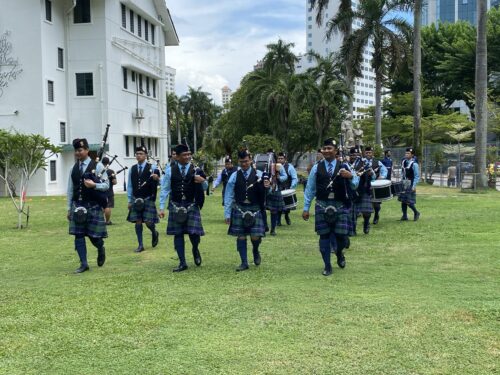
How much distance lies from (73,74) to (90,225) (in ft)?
80.8

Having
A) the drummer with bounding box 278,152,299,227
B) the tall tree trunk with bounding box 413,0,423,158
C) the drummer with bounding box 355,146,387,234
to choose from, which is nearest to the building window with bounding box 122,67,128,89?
the tall tree trunk with bounding box 413,0,423,158

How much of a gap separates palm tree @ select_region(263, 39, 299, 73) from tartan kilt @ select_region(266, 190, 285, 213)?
35639 millimetres

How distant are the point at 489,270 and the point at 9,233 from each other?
1038 cm

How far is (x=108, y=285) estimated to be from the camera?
700 cm

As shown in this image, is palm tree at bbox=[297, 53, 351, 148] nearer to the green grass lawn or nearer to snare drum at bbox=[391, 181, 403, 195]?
snare drum at bbox=[391, 181, 403, 195]

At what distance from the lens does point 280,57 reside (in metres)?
46.8

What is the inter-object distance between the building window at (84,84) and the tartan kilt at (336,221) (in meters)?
25.3

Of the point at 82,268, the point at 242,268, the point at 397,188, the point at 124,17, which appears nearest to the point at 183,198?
the point at 242,268

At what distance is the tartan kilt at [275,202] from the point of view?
1204 centimetres

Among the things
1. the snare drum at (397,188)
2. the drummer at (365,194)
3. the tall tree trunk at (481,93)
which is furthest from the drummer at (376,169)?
the tall tree trunk at (481,93)

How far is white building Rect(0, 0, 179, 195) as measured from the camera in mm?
27578

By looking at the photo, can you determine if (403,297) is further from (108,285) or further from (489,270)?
(108,285)

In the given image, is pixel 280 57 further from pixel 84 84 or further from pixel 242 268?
pixel 242 268

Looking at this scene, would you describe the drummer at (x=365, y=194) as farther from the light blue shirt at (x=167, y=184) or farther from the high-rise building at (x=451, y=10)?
the high-rise building at (x=451, y=10)
